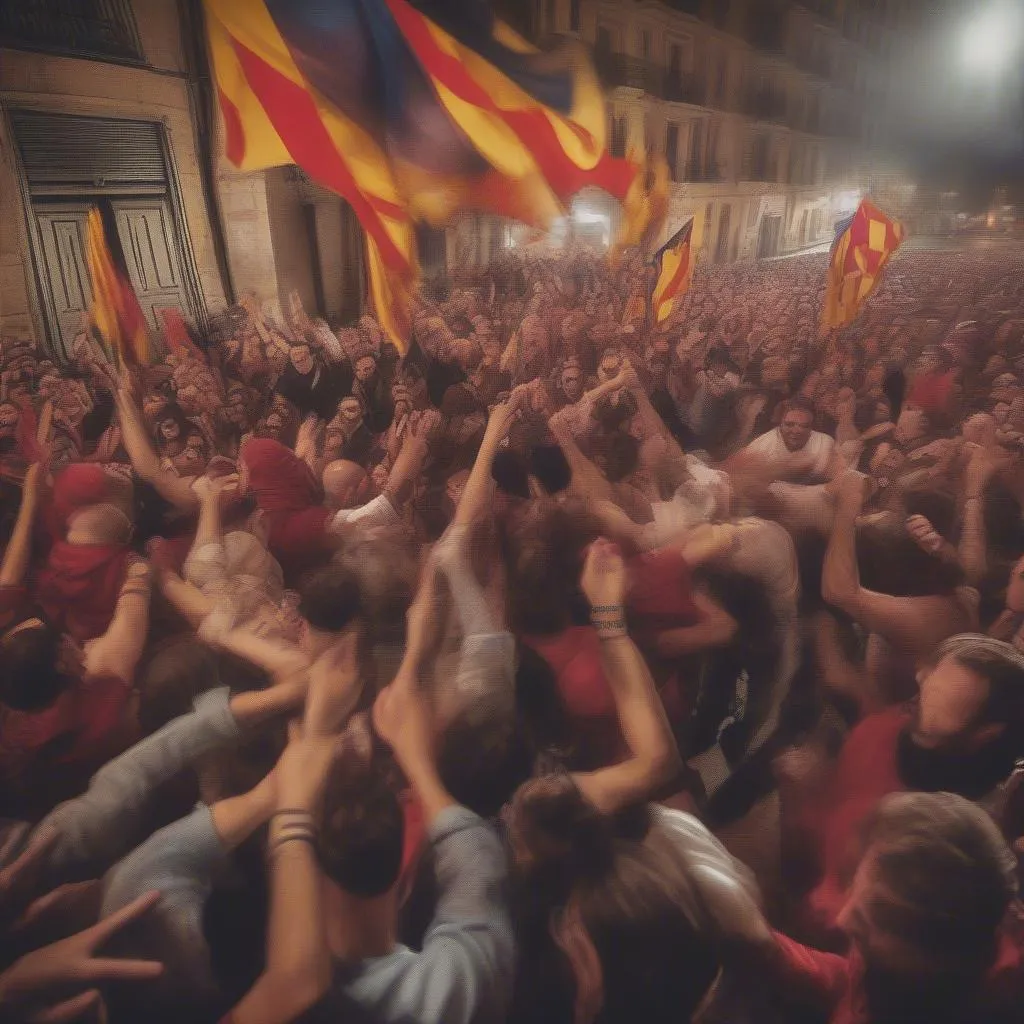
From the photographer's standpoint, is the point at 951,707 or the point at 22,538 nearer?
the point at 951,707

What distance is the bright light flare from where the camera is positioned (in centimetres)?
137

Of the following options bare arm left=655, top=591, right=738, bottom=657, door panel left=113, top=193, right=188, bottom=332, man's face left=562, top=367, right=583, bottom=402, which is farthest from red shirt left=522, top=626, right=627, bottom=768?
door panel left=113, top=193, right=188, bottom=332

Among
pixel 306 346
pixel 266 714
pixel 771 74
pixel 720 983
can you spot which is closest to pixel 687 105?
pixel 771 74

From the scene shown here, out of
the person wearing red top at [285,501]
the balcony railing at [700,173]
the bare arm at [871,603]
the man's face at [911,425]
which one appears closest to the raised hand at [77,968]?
the person wearing red top at [285,501]

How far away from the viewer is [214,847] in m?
1.18

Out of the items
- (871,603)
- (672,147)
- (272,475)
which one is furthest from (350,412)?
(871,603)

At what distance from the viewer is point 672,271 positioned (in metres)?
1.70

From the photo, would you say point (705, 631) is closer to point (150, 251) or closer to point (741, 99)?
point (741, 99)

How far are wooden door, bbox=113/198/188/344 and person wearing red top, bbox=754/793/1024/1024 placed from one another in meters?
1.93

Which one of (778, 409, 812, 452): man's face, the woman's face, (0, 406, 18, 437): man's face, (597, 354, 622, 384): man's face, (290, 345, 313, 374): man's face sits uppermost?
(290, 345, 313, 374): man's face

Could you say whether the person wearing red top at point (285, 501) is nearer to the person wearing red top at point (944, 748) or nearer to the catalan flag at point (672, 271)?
the catalan flag at point (672, 271)

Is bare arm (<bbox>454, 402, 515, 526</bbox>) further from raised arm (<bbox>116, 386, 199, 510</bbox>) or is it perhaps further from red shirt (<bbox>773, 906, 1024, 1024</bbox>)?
red shirt (<bbox>773, 906, 1024, 1024</bbox>)

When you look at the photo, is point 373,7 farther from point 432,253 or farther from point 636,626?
point 636,626

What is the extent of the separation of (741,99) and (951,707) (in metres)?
1.50
